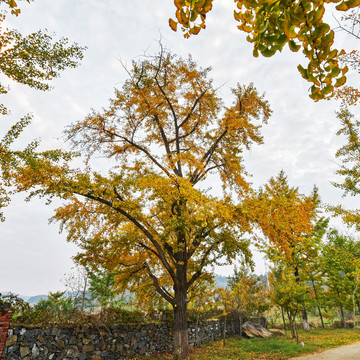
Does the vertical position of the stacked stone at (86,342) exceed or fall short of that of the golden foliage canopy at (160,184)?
it falls short

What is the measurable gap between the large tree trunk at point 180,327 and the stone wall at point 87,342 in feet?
7.60

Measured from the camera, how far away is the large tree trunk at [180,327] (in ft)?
29.4

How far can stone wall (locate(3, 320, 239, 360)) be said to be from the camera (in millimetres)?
6770

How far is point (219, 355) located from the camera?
10.5 meters

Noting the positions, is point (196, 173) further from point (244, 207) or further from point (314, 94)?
point (314, 94)

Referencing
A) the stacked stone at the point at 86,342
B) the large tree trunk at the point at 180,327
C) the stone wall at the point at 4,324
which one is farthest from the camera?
the large tree trunk at the point at 180,327

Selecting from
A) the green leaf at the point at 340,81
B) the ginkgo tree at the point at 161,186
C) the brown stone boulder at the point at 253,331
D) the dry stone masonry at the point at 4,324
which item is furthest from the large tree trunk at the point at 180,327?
the green leaf at the point at 340,81

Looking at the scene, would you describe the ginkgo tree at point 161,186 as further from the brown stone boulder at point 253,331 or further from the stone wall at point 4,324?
the brown stone boulder at point 253,331

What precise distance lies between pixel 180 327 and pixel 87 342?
355 centimetres

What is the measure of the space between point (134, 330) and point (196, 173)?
7787mm

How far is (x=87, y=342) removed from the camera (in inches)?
333

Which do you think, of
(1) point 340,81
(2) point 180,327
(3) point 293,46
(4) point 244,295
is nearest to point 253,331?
(4) point 244,295

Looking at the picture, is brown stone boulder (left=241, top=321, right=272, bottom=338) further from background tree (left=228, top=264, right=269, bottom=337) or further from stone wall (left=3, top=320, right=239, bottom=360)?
stone wall (left=3, top=320, right=239, bottom=360)

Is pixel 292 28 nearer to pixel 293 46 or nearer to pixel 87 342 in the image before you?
pixel 293 46
